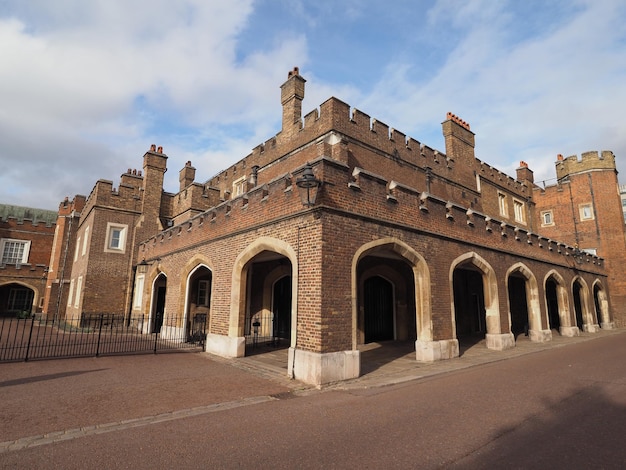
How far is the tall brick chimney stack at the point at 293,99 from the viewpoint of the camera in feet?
57.6

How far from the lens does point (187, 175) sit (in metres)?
26.2

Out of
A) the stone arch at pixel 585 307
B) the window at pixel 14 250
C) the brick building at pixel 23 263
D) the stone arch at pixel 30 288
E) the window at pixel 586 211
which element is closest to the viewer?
the stone arch at pixel 585 307

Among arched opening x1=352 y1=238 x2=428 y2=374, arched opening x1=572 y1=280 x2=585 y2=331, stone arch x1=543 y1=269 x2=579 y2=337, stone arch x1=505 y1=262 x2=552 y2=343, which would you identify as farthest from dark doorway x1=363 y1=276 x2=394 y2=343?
arched opening x1=572 y1=280 x2=585 y2=331

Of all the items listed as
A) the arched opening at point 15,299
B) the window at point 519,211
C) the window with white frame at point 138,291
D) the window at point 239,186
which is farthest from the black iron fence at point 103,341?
the window at point 519,211

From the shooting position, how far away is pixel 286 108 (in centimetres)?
1798

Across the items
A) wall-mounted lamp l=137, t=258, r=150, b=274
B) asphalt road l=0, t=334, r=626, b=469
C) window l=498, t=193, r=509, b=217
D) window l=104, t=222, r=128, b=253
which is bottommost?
asphalt road l=0, t=334, r=626, b=469

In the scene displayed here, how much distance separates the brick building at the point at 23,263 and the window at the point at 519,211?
38.9 meters

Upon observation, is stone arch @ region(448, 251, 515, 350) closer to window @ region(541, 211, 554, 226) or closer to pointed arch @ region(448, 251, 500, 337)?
pointed arch @ region(448, 251, 500, 337)

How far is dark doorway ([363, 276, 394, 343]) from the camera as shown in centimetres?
1545

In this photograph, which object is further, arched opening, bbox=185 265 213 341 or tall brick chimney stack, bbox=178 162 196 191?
tall brick chimney stack, bbox=178 162 196 191

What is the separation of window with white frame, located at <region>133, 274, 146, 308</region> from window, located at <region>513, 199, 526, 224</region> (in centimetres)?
2602

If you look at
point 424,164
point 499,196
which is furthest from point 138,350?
point 499,196

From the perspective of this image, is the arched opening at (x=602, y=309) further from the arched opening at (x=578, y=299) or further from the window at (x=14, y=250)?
the window at (x=14, y=250)

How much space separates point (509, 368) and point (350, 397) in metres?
5.62
